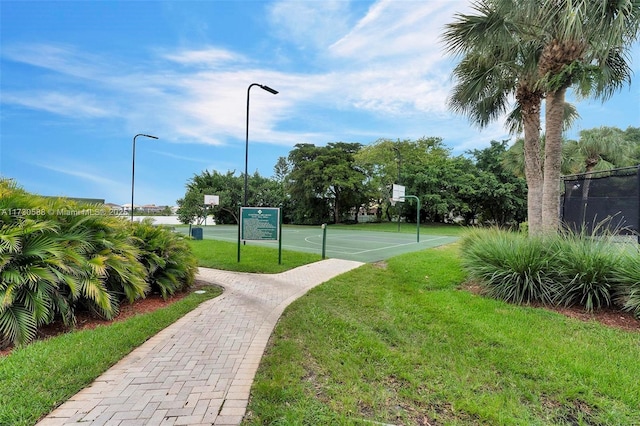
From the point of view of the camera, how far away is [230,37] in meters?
8.56

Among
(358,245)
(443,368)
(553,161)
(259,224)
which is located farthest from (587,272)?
(358,245)

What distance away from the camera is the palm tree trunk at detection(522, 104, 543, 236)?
264 inches

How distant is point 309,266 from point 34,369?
5.73 meters

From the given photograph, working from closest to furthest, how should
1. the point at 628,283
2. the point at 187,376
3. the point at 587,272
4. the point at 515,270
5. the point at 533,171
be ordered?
the point at 187,376, the point at 628,283, the point at 587,272, the point at 515,270, the point at 533,171

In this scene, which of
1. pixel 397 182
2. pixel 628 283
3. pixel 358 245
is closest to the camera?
pixel 628 283

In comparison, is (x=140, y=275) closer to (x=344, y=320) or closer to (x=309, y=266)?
(x=344, y=320)

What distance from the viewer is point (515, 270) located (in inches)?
186

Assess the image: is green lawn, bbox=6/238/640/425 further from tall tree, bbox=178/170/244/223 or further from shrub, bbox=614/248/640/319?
tall tree, bbox=178/170/244/223

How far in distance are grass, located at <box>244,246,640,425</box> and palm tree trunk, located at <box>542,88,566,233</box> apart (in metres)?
2.70

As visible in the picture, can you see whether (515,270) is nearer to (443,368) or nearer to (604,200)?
(443,368)

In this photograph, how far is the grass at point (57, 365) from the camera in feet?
6.57

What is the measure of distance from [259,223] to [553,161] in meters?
6.76

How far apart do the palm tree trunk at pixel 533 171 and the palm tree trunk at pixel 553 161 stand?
26.5 inches

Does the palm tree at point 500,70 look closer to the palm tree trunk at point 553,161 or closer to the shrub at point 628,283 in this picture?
the palm tree trunk at point 553,161
